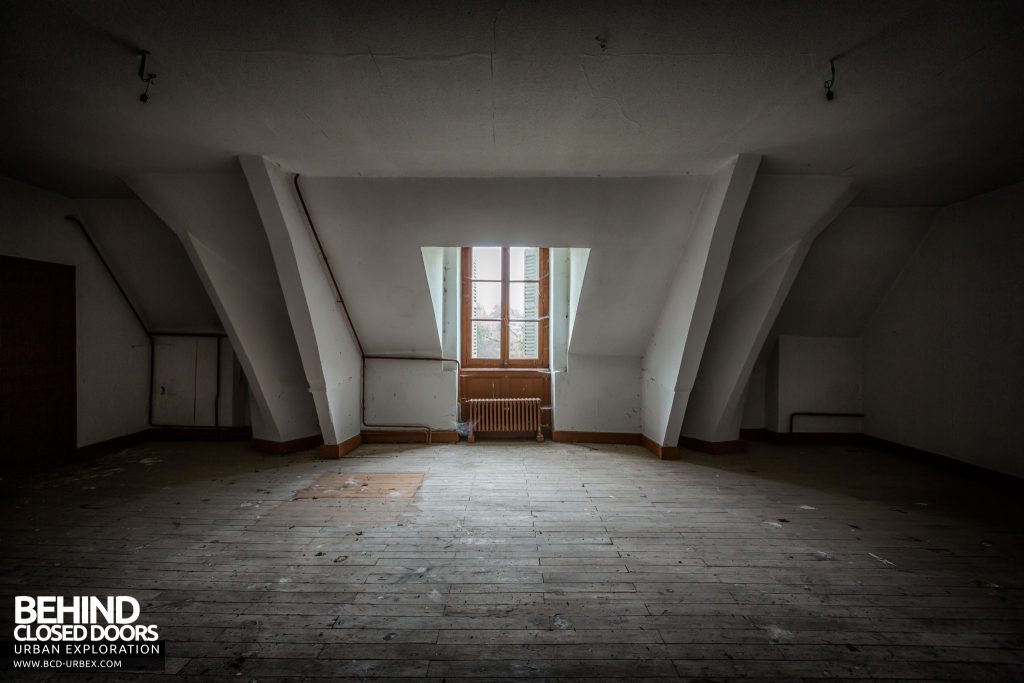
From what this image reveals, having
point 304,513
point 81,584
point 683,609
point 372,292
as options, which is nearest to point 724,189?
point 683,609

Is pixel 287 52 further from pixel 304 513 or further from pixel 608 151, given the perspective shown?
pixel 304 513

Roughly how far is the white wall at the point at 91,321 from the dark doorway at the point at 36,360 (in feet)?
0.34

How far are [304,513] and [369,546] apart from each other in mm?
824

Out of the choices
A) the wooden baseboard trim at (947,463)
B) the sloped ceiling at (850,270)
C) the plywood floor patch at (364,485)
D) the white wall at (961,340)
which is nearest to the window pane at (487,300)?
the plywood floor patch at (364,485)

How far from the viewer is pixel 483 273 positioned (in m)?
5.77

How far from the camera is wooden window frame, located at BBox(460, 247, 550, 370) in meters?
5.71

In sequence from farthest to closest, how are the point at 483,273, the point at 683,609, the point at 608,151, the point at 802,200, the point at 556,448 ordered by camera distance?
the point at 483,273, the point at 556,448, the point at 802,200, the point at 608,151, the point at 683,609

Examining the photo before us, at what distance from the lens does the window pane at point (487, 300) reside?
579 cm

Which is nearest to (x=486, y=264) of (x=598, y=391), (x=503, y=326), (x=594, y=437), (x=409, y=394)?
(x=503, y=326)

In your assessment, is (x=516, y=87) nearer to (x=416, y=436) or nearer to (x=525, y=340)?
(x=525, y=340)

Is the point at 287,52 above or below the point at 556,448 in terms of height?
above

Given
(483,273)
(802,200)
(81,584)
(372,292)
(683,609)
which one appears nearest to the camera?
(683,609)

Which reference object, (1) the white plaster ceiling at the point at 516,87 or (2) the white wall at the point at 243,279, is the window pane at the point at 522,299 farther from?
(2) the white wall at the point at 243,279
